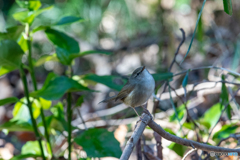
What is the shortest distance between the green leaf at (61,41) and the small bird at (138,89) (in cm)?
52

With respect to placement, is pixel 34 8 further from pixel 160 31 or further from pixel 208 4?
pixel 208 4

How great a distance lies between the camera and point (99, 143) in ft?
5.82

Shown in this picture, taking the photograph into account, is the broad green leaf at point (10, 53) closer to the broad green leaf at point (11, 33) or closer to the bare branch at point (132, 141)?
the broad green leaf at point (11, 33)

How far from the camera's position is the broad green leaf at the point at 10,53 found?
155 cm

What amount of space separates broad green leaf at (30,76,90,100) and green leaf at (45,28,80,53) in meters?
0.30

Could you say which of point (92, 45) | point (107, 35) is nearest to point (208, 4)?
point (107, 35)

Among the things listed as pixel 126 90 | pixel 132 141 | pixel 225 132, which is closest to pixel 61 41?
pixel 126 90

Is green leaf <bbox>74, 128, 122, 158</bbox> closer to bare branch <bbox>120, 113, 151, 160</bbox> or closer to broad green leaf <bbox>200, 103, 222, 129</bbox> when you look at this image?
bare branch <bbox>120, 113, 151, 160</bbox>

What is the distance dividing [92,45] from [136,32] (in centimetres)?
126

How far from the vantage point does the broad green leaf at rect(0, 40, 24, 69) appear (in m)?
1.55

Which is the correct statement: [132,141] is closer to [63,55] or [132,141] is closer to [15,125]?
[63,55]

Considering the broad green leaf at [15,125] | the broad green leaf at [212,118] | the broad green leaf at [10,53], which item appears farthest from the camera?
the broad green leaf at [212,118]

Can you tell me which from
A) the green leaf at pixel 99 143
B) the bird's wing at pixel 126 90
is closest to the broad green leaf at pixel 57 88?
the bird's wing at pixel 126 90

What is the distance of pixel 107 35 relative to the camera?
218 inches
